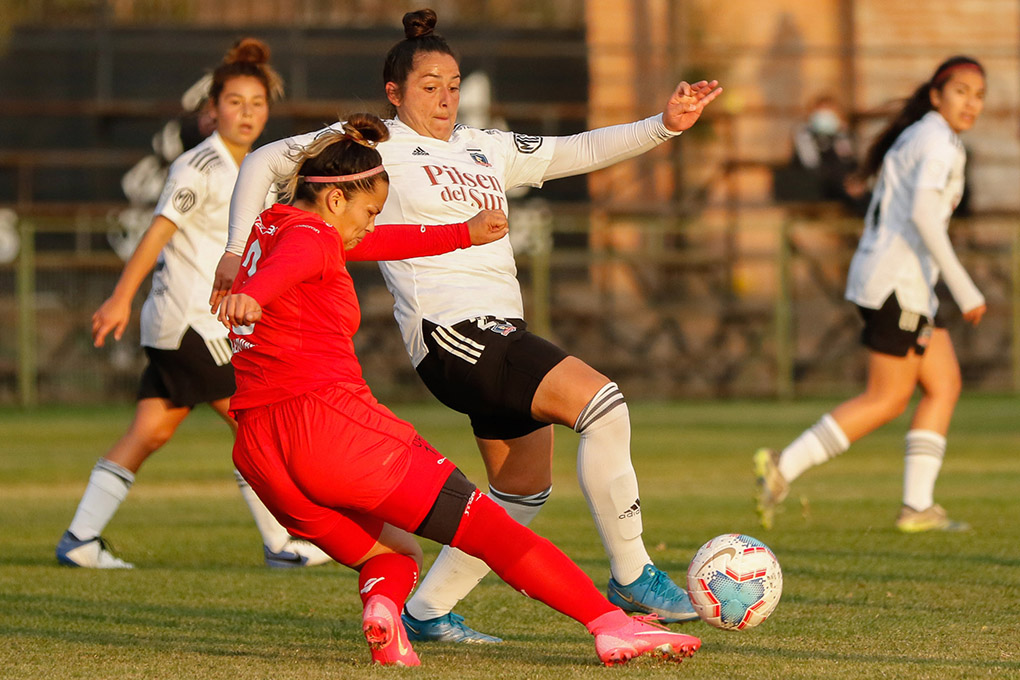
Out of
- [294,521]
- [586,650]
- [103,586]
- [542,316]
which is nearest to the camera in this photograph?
[294,521]

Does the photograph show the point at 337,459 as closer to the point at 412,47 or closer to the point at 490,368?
the point at 490,368

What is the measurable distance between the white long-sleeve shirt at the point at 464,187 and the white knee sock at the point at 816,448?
2.94 m

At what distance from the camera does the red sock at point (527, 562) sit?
14.5ft

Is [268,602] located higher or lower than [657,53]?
lower

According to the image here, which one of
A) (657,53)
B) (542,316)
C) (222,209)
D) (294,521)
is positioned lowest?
(542,316)

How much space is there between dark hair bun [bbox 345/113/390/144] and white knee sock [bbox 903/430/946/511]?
4.22 m

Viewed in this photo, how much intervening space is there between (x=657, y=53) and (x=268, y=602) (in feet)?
60.4

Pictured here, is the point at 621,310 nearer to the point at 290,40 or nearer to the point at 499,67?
the point at 499,67

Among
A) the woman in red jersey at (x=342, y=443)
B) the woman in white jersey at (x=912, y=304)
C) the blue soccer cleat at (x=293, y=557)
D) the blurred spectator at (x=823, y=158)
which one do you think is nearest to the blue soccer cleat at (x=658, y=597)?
the woman in red jersey at (x=342, y=443)

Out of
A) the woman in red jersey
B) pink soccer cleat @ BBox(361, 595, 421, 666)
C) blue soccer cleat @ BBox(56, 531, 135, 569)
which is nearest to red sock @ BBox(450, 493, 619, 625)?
the woman in red jersey

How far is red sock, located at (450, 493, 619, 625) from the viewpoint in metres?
4.42

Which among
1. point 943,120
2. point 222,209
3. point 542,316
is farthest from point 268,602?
point 542,316

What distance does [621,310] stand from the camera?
816 inches

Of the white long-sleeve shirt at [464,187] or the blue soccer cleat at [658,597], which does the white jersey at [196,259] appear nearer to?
the white long-sleeve shirt at [464,187]
